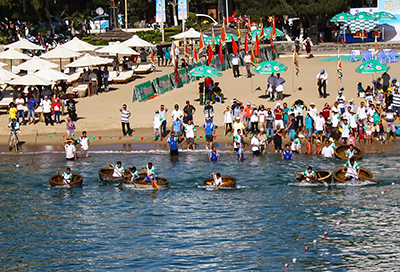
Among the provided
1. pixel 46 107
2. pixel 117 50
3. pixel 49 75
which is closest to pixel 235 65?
pixel 117 50

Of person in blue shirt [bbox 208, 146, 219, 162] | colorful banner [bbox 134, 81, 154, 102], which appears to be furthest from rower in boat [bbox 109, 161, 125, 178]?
colorful banner [bbox 134, 81, 154, 102]

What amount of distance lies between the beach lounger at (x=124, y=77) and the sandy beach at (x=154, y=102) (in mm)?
396

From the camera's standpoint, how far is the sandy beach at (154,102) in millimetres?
36594

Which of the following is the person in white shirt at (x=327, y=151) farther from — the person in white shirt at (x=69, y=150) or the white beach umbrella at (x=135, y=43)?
the white beach umbrella at (x=135, y=43)

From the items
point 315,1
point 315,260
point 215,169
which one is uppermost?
point 315,1

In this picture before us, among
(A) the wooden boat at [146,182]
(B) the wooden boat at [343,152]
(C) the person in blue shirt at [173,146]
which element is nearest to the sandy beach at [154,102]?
(C) the person in blue shirt at [173,146]

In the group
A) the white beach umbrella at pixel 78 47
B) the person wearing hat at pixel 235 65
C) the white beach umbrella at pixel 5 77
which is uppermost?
the white beach umbrella at pixel 78 47

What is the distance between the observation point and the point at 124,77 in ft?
150

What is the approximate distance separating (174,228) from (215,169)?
22.5ft

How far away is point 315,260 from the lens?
2100 cm

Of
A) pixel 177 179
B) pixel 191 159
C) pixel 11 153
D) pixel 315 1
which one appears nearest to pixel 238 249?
pixel 177 179

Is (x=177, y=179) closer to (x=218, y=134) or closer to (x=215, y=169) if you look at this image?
(x=215, y=169)

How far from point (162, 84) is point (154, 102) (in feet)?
7.99

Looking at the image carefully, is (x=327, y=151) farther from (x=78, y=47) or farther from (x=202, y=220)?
(x=78, y=47)
